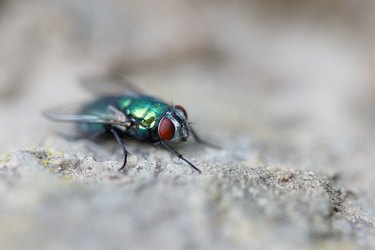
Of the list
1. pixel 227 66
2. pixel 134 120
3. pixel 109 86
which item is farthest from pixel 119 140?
pixel 227 66

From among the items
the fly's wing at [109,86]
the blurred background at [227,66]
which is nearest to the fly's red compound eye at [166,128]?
the blurred background at [227,66]

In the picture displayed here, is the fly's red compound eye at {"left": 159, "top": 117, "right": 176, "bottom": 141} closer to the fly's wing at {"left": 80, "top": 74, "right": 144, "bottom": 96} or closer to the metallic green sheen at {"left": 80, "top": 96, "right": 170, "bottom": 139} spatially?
the metallic green sheen at {"left": 80, "top": 96, "right": 170, "bottom": 139}

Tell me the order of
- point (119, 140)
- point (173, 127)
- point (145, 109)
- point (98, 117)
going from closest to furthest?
point (173, 127)
point (119, 140)
point (145, 109)
point (98, 117)

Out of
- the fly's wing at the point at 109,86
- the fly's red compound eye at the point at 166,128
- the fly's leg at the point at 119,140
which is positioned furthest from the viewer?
the fly's wing at the point at 109,86

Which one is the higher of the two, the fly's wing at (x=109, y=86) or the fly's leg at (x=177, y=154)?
the fly's leg at (x=177, y=154)

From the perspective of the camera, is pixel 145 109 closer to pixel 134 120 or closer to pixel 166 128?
pixel 134 120

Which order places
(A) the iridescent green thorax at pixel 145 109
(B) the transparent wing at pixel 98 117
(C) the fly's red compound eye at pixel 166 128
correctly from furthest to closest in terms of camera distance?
(B) the transparent wing at pixel 98 117, (A) the iridescent green thorax at pixel 145 109, (C) the fly's red compound eye at pixel 166 128

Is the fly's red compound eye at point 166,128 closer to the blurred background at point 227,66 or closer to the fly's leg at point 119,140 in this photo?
the fly's leg at point 119,140
